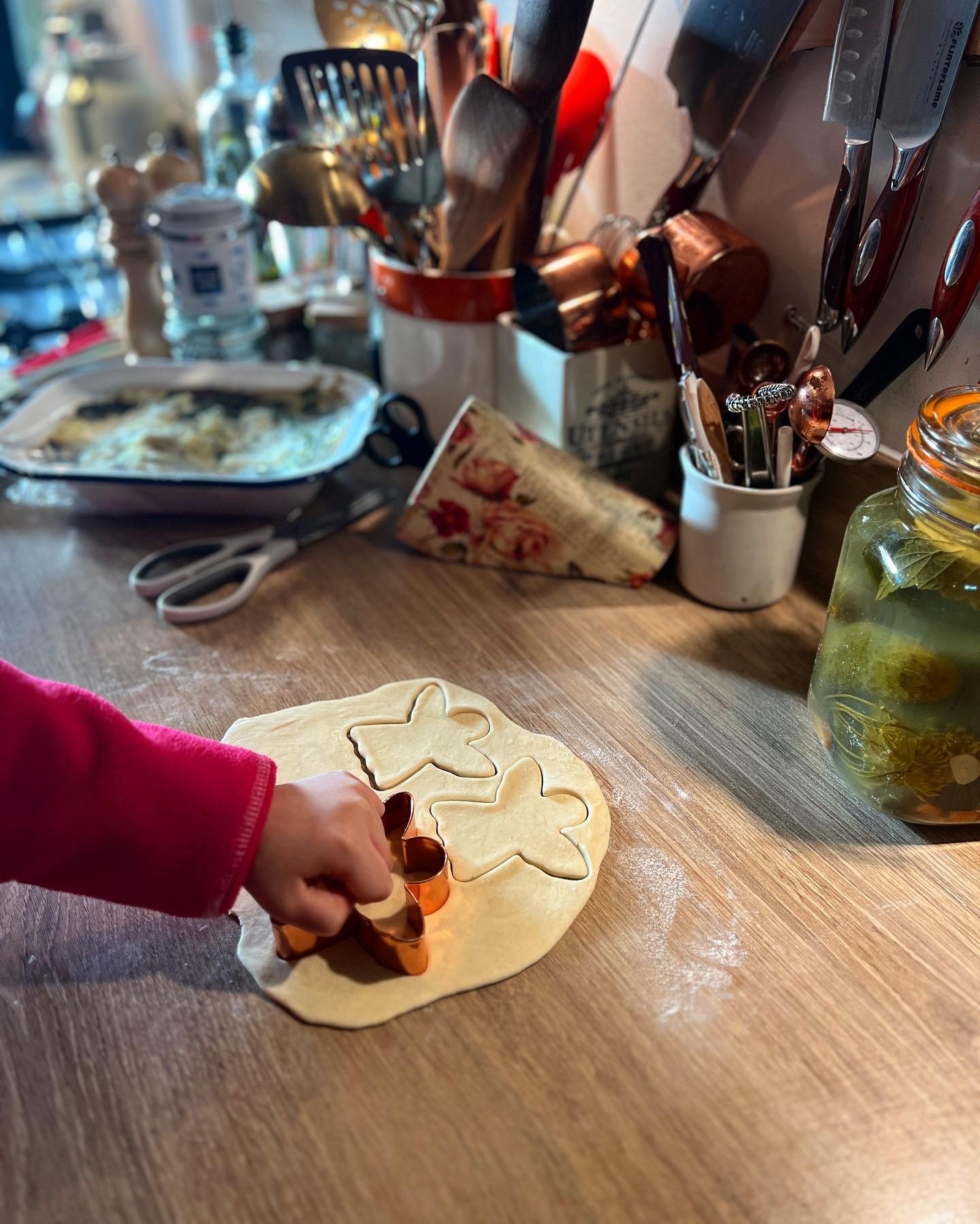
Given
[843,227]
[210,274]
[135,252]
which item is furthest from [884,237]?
[135,252]

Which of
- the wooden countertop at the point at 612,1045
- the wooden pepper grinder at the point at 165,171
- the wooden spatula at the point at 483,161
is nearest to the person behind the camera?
the wooden countertop at the point at 612,1045

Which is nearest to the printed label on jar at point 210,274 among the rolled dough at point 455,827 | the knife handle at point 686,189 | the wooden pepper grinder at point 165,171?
the wooden pepper grinder at point 165,171

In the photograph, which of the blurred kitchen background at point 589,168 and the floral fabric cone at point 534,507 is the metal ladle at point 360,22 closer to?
the blurred kitchen background at point 589,168

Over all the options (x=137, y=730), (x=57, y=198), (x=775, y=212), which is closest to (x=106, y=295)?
(x=57, y=198)

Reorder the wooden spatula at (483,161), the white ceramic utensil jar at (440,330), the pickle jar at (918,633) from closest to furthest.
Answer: the pickle jar at (918,633) → the wooden spatula at (483,161) → the white ceramic utensil jar at (440,330)

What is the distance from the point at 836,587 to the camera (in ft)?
2.06

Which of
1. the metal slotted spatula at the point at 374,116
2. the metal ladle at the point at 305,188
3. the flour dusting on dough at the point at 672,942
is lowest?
the flour dusting on dough at the point at 672,942

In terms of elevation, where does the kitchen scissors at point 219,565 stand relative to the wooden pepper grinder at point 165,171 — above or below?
below

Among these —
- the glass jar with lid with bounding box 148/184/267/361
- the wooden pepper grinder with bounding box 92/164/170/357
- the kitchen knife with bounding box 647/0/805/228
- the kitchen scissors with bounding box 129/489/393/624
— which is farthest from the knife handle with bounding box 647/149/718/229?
the wooden pepper grinder with bounding box 92/164/170/357

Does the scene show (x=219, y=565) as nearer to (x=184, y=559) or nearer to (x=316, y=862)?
(x=184, y=559)

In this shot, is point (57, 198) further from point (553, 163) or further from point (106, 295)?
point (553, 163)

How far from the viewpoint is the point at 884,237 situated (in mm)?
649

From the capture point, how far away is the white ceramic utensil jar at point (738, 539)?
Result: 73cm

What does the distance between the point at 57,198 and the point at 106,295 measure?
0.90 feet
